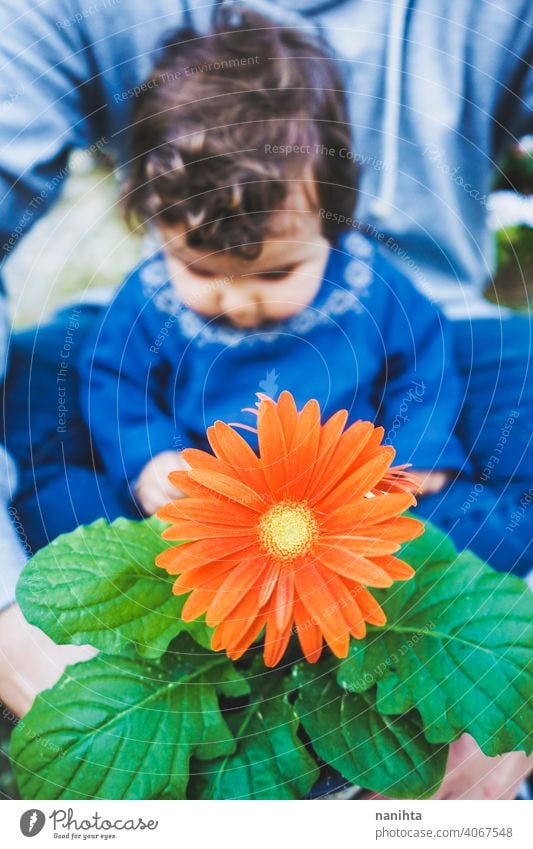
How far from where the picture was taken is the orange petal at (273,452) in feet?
1.25

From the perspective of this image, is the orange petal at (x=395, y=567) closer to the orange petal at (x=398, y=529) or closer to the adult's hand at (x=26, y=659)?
the orange petal at (x=398, y=529)

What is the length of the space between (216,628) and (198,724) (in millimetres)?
52

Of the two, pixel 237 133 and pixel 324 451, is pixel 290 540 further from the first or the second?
pixel 237 133

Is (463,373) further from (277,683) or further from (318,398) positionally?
(277,683)

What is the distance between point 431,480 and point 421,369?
0.06 metres

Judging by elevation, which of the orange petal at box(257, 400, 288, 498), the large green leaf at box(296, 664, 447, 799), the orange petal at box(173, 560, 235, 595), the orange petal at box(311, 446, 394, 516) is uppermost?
the orange petal at box(257, 400, 288, 498)

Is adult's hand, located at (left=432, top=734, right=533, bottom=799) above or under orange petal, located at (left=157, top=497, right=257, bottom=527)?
under

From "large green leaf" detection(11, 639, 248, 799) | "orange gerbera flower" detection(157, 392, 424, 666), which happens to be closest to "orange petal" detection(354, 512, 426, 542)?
"orange gerbera flower" detection(157, 392, 424, 666)

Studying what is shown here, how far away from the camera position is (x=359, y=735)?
40 centimetres

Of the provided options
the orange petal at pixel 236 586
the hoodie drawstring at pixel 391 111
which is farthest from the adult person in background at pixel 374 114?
the orange petal at pixel 236 586

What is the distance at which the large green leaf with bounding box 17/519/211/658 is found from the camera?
0.39 meters

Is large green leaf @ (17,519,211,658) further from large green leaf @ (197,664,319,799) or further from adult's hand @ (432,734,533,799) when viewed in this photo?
adult's hand @ (432,734,533,799)

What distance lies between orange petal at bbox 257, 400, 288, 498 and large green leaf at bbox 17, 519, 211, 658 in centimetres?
7

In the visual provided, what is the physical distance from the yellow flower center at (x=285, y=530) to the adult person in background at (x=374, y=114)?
14 cm
